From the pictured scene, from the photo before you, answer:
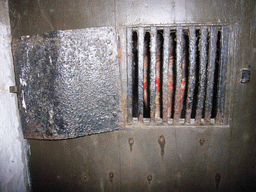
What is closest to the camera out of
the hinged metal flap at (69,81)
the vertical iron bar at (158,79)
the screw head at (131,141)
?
the hinged metal flap at (69,81)

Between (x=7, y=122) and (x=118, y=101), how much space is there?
874 millimetres

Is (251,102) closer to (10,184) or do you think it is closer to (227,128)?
(227,128)

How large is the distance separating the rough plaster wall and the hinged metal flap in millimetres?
89

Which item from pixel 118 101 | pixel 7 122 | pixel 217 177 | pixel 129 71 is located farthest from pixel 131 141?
pixel 7 122

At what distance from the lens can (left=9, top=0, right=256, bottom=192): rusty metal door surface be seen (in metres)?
0.96

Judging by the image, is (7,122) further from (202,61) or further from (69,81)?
(202,61)

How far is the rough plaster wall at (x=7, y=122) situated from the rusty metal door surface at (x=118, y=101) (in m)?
0.07

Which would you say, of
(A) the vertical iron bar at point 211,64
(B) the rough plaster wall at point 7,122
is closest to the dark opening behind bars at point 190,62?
(A) the vertical iron bar at point 211,64

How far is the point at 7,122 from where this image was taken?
1035 mm

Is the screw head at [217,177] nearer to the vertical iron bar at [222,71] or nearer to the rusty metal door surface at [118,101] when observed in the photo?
the rusty metal door surface at [118,101]

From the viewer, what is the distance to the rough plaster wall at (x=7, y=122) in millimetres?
1003

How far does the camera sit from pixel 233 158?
3.59ft

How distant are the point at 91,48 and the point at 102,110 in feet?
1.49

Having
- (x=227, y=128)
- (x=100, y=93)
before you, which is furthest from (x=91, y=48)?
(x=227, y=128)
